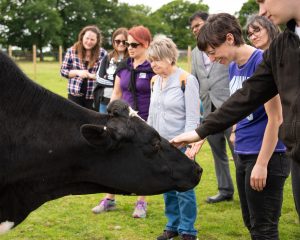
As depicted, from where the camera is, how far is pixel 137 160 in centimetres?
360

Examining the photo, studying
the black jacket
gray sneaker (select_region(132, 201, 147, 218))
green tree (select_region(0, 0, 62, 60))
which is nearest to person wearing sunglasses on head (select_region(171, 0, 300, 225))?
the black jacket

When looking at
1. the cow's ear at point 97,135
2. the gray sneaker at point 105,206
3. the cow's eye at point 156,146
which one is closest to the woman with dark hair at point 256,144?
the cow's eye at point 156,146

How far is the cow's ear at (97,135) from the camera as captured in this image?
128 inches

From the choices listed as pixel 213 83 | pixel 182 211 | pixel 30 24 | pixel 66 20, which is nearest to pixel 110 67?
pixel 213 83

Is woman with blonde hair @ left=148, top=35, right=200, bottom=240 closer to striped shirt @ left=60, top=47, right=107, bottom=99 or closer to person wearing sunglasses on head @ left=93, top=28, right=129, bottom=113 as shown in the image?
person wearing sunglasses on head @ left=93, top=28, right=129, bottom=113

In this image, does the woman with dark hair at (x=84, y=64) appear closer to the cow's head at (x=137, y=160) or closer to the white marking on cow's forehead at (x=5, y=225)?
the cow's head at (x=137, y=160)

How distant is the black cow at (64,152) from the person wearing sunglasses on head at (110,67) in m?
3.17

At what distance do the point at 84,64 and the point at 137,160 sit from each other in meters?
4.29

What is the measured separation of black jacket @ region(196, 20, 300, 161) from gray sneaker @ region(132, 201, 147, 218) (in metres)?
2.83

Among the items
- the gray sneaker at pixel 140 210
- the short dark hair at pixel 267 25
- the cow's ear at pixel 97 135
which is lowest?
the gray sneaker at pixel 140 210

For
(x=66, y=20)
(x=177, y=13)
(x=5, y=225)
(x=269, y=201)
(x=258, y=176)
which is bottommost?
(x=5, y=225)

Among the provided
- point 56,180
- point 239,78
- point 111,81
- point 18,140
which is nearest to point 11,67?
point 18,140

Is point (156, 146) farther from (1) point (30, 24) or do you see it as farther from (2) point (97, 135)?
(1) point (30, 24)

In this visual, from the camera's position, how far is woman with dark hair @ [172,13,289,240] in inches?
143
